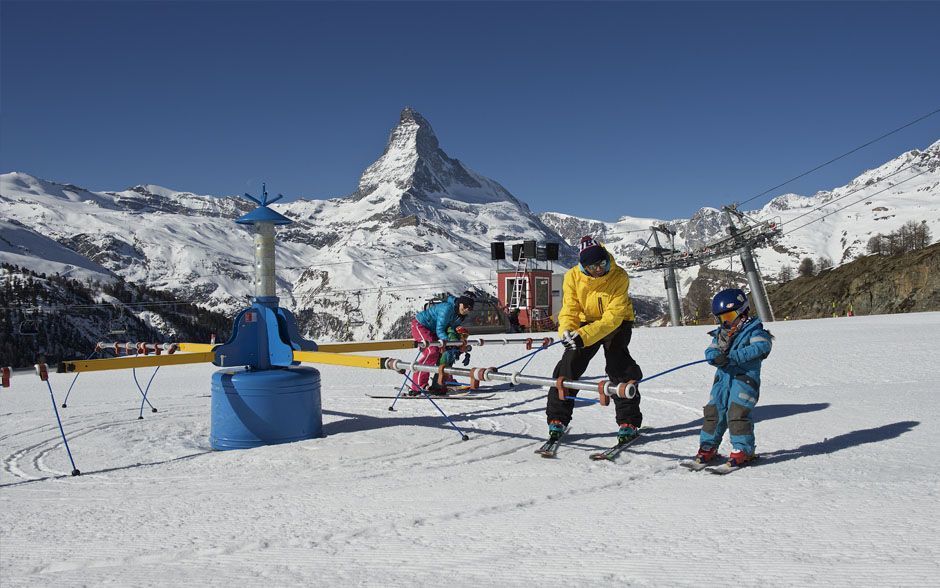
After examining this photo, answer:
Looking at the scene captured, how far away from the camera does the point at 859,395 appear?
8320 millimetres

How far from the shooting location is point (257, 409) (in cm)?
630

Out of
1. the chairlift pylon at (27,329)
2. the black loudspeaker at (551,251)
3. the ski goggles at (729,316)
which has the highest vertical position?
the black loudspeaker at (551,251)

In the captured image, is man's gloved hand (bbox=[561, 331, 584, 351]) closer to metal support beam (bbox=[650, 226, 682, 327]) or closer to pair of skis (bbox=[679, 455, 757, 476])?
pair of skis (bbox=[679, 455, 757, 476])

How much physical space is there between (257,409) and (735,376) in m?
4.32

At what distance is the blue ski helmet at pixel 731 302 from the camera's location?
5176mm

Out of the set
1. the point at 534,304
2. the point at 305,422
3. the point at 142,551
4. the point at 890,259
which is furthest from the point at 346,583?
the point at 890,259

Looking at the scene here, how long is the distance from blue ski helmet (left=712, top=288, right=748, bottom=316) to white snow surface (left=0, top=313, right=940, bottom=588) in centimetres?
123

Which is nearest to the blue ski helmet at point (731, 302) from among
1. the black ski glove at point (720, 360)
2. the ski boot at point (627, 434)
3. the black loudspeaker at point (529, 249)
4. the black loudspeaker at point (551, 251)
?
the black ski glove at point (720, 360)

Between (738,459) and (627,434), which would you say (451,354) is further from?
(738,459)

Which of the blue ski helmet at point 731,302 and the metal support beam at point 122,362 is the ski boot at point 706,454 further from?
the metal support beam at point 122,362

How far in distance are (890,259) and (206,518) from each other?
5327cm

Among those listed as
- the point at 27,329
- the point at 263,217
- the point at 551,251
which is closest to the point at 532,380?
the point at 263,217

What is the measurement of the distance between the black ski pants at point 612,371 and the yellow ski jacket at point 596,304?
152 mm

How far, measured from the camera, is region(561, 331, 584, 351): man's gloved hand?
5.77 meters
